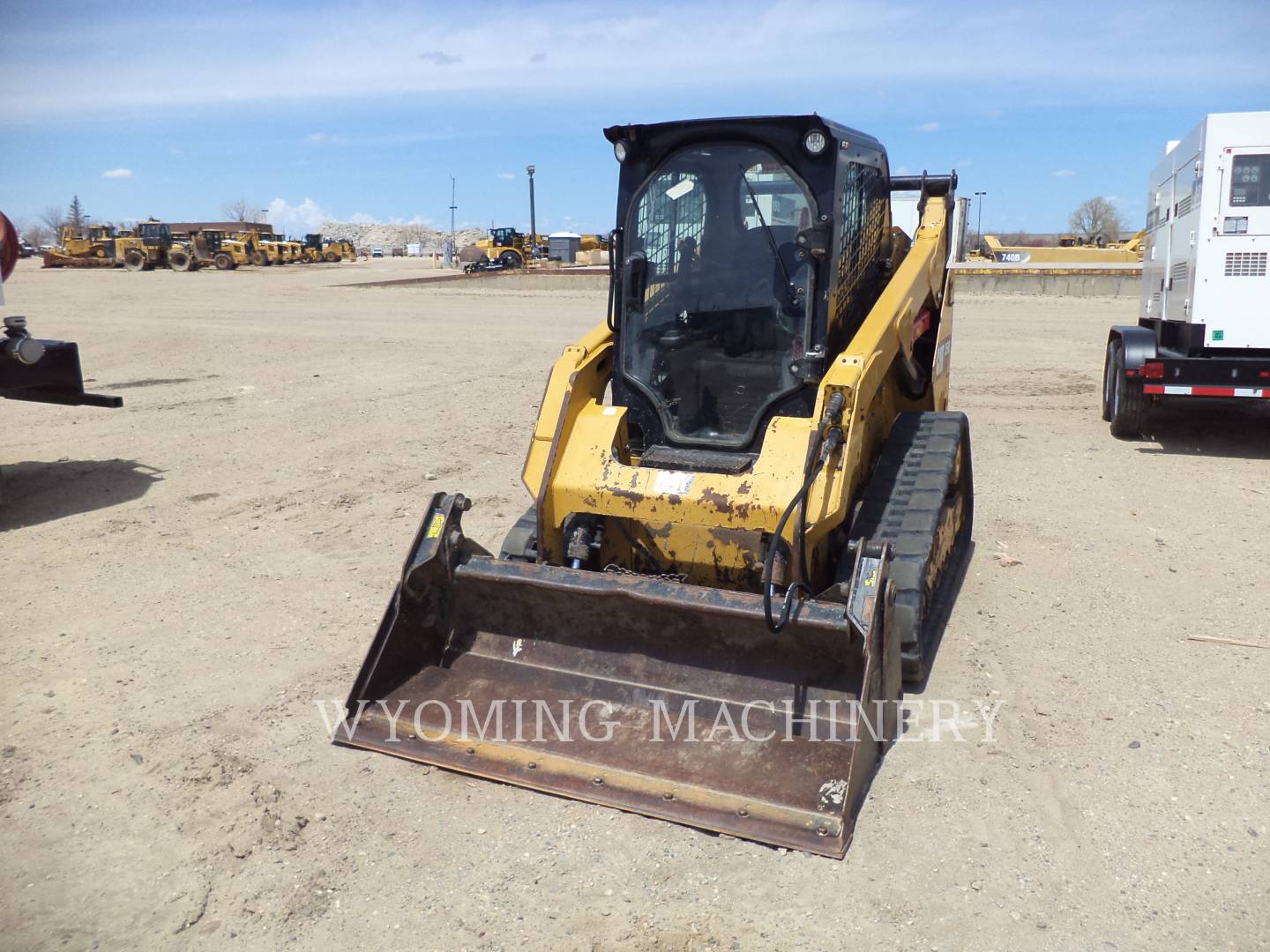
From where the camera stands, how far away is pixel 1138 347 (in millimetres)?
9375

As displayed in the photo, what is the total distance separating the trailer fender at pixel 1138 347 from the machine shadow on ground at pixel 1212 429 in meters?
0.75

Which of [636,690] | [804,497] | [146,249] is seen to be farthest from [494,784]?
[146,249]

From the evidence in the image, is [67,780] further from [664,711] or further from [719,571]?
[719,571]

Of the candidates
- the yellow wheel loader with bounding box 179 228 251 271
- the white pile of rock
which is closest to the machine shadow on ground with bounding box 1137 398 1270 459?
the yellow wheel loader with bounding box 179 228 251 271

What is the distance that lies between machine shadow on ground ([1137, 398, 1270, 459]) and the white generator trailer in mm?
458

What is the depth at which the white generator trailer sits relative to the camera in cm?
858

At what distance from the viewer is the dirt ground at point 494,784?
122 inches

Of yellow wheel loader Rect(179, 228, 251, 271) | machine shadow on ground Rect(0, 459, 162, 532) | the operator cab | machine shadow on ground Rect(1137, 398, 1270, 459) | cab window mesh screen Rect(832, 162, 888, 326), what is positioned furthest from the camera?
yellow wheel loader Rect(179, 228, 251, 271)

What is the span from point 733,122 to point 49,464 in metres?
6.97

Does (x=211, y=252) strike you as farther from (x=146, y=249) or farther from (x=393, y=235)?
(x=393, y=235)

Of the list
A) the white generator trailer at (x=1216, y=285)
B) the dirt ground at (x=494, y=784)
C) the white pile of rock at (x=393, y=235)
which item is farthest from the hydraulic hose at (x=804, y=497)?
the white pile of rock at (x=393, y=235)

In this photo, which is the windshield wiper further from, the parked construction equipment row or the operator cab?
the parked construction equipment row

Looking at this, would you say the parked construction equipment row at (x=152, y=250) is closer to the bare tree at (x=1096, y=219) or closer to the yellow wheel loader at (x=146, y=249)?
the yellow wheel loader at (x=146, y=249)

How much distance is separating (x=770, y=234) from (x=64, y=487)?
6.20 meters
